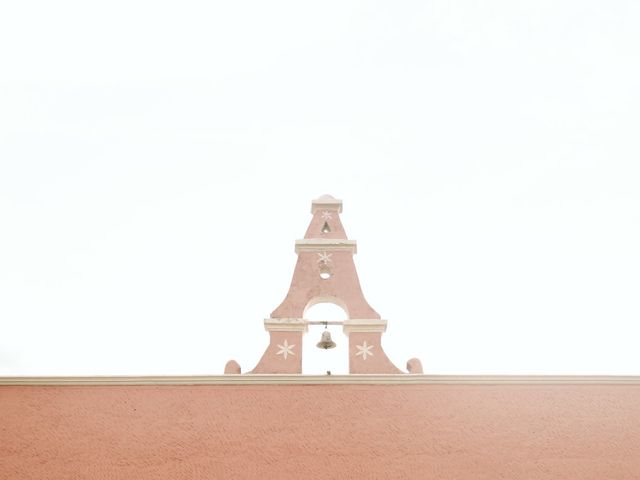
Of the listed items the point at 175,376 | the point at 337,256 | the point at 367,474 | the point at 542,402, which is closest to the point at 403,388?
the point at 367,474

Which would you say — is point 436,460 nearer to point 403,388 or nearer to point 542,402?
point 403,388

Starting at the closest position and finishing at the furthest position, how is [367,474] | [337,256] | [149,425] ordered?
1. [367,474]
2. [149,425]
3. [337,256]

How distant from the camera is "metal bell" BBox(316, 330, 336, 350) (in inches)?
326

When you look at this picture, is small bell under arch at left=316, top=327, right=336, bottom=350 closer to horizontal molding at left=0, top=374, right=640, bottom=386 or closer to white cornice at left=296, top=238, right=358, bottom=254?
horizontal molding at left=0, top=374, right=640, bottom=386

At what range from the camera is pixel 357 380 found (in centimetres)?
769

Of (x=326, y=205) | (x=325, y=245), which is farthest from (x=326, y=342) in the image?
(x=326, y=205)

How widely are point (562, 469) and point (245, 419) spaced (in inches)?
144

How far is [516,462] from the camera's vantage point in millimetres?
6980

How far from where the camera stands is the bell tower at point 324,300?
315 inches

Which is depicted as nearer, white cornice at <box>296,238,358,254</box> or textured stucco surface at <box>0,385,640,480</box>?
textured stucco surface at <box>0,385,640,480</box>

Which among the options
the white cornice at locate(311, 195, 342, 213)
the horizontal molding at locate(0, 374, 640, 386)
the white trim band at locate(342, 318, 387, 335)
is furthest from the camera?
the white cornice at locate(311, 195, 342, 213)

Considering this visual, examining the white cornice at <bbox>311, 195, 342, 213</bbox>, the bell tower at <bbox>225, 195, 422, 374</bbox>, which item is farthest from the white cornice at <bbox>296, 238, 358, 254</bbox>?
the white cornice at <bbox>311, 195, 342, 213</bbox>

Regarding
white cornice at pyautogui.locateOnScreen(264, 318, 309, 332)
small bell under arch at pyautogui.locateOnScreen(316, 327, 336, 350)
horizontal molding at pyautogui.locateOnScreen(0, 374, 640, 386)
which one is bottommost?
horizontal molding at pyautogui.locateOnScreen(0, 374, 640, 386)

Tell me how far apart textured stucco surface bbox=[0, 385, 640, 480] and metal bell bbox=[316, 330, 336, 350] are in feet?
2.61
